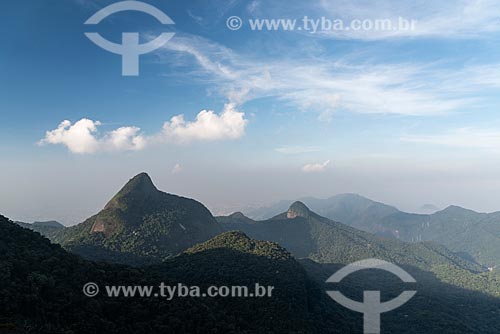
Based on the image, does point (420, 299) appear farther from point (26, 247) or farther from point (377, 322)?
point (26, 247)

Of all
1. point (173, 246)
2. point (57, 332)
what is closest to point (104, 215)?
point (173, 246)

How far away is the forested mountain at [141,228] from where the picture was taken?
273 feet

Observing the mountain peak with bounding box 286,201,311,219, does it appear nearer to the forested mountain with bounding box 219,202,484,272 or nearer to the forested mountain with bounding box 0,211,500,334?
the forested mountain with bounding box 219,202,484,272

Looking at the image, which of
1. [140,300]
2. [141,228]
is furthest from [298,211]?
[140,300]

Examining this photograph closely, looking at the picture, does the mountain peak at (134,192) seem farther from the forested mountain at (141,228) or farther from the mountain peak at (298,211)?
the mountain peak at (298,211)

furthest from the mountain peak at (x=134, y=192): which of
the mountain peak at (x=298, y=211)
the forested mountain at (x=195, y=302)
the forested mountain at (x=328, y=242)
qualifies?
the mountain peak at (x=298, y=211)

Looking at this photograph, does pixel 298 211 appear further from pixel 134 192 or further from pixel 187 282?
pixel 187 282

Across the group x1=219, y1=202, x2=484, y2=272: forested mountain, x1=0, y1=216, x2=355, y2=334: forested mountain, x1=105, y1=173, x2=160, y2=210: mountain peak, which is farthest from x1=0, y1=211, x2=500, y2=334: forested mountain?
x1=219, y1=202, x2=484, y2=272: forested mountain

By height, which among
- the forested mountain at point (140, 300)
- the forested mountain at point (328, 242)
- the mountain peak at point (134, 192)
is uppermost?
the mountain peak at point (134, 192)

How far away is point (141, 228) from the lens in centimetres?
9144

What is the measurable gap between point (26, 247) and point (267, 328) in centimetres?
2587

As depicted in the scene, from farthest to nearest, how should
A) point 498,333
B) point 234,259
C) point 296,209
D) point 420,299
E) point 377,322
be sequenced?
1. point 296,209
2. point 420,299
3. point 498,333
4. point 377,322
5. point 234,259

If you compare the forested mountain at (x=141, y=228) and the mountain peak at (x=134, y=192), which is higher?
the mountain peak at (x=134, y=192)

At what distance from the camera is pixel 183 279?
2015 inches
